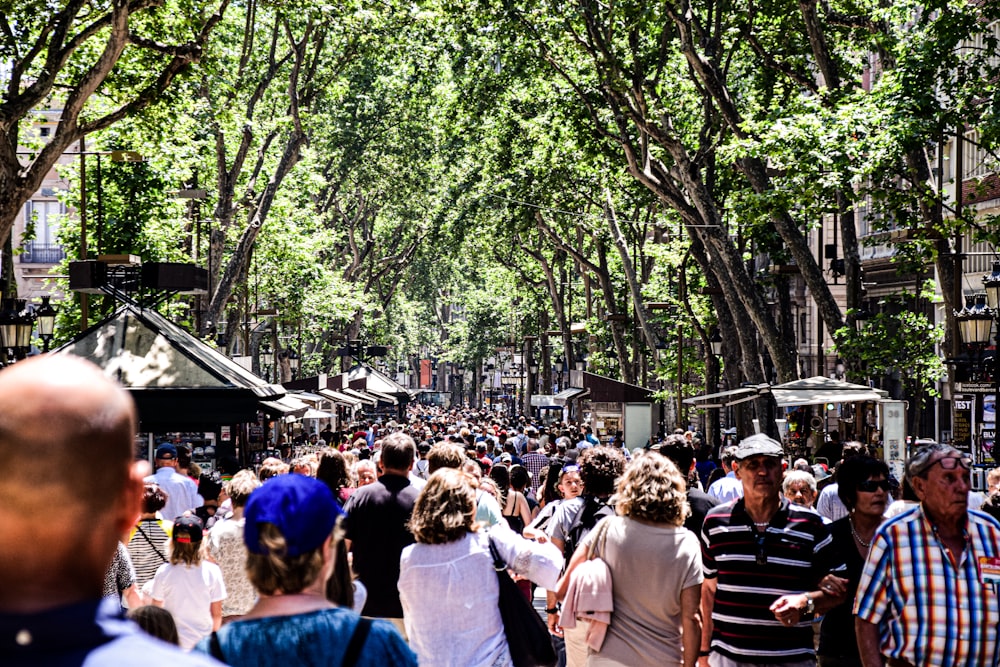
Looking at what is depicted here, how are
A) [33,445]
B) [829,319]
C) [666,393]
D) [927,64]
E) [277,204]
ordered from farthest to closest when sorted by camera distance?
[666,393]
[277,204]
[829,319]
[927,64]
[33,445]

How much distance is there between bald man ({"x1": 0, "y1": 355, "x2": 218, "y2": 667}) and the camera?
6.16 ft

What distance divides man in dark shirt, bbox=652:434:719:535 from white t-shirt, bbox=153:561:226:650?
10.1 feet

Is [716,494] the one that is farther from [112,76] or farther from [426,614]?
[112,76]

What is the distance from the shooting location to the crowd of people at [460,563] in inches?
75.2

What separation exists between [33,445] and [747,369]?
23687 mm

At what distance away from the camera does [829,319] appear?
2280cm

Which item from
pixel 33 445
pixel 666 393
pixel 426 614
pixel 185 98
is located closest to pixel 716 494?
pixel 426 614

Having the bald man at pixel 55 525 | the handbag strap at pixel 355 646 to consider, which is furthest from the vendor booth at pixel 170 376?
the bald man at pixel 55 525

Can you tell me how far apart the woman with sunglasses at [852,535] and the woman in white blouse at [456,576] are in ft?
4.48

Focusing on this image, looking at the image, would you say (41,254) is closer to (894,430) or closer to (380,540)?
(894,430)

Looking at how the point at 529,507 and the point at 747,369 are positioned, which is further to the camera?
the point at 747,369

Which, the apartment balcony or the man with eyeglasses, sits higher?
the apartment balcony

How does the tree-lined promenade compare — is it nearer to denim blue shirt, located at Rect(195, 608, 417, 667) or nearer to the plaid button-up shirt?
the plaid button-up shirt

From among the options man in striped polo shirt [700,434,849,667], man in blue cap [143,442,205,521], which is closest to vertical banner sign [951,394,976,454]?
man in blue cap [143,442,205,521]
